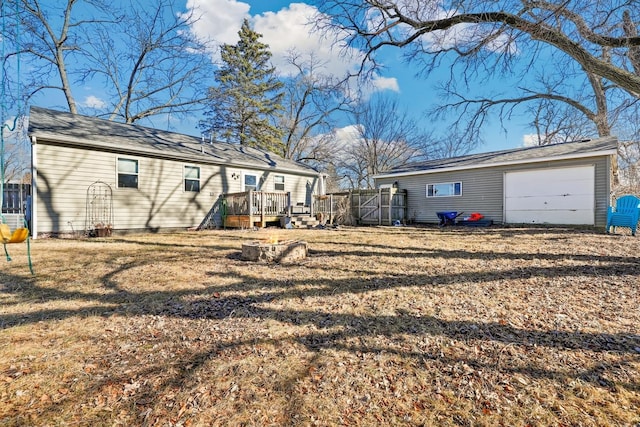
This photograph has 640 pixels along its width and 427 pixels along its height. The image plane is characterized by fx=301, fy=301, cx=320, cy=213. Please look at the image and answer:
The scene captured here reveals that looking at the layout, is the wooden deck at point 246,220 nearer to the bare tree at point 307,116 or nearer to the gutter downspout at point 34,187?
the gutter downspout at point 34,187

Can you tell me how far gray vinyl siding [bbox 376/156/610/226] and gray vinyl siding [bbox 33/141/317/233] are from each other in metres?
9.03

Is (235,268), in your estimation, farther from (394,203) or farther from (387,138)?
(387,138)

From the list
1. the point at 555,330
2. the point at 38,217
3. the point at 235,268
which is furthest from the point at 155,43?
the point at 555,330

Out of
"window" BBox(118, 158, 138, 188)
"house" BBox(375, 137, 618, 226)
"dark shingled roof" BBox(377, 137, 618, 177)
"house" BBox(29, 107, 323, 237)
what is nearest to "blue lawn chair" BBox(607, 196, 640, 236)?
"house" BBox(375, 137, 618, 226)

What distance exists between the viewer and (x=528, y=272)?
4586 millimetres

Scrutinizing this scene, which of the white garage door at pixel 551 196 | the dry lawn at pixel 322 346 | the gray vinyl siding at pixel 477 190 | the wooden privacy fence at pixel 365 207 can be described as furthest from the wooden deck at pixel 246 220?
the white garage door at pixel 551 196

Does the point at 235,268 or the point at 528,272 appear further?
the point at 235,268

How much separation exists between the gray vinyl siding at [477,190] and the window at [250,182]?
751 cm

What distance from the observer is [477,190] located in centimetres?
1395

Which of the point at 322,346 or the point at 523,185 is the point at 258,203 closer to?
the point at 322,346

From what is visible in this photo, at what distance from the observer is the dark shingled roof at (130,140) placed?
887 cm

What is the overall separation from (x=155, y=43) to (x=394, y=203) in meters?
16.7

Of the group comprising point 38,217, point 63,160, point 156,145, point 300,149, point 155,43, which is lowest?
point 38,217

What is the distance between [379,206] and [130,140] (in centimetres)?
1088
